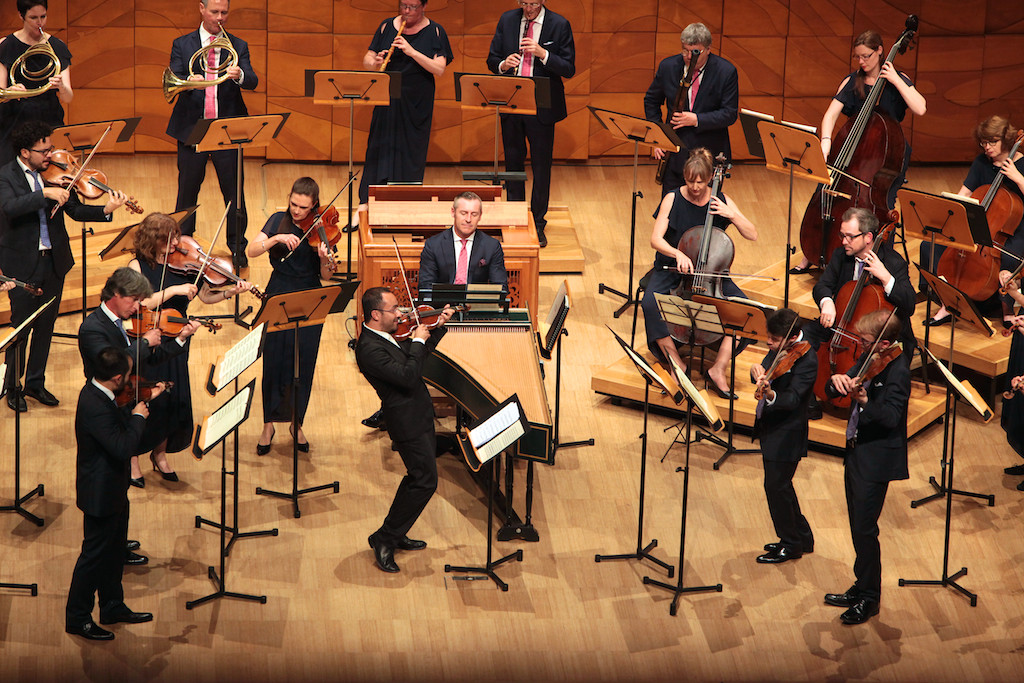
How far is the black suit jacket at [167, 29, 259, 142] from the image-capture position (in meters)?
7.28

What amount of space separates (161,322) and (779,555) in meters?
2.54

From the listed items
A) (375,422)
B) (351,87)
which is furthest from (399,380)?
(351,87)

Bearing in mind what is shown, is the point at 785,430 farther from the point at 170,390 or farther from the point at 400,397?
the point at 170,390

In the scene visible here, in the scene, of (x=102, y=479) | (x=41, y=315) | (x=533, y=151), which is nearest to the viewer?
(x=102, y=479)

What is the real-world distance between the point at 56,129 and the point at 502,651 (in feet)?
10.6

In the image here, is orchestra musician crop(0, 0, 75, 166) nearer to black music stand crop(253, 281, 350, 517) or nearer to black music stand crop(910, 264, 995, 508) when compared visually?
black music stand crop(253, 281, 350, 517)

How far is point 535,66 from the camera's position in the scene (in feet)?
25.1

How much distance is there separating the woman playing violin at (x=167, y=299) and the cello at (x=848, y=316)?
2.44 metres

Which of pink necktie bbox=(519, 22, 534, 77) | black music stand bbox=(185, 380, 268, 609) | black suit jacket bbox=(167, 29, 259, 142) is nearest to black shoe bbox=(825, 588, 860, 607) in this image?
black music stand bbox=(185, 380, 268, 609)

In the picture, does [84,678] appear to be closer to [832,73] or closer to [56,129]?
[56,129]

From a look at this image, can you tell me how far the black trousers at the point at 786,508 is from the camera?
507cm

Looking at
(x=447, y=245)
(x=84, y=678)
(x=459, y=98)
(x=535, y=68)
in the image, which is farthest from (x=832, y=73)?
(x=84, y=678)

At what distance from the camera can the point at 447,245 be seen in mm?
6105

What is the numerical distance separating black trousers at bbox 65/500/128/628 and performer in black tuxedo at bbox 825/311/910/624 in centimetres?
250
